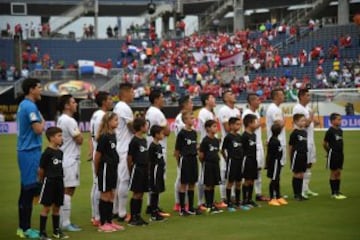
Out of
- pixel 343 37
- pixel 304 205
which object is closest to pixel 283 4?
pixel 343 37

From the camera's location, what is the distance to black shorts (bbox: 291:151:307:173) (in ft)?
48.8

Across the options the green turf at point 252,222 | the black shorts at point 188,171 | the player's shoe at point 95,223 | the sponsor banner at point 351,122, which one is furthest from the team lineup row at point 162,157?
the sponsor banner at point 351,122

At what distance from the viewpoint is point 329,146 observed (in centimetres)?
1539

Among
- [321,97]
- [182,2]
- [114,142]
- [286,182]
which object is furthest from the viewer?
[182,2]

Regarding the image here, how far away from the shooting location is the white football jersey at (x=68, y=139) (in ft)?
39.5

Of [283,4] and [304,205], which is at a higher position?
[283,4]

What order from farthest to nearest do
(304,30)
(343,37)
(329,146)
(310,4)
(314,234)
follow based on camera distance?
(310,4) < (304,30) < (343,37) < (329,146) < (314,234)

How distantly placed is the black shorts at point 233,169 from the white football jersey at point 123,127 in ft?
6.48

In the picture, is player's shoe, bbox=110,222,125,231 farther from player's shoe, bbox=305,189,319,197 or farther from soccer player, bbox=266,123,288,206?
player's shoe, bbox=305,189,319,197

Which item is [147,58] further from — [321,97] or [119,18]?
[321,97]

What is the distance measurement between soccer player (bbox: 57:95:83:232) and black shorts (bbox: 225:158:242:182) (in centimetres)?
309

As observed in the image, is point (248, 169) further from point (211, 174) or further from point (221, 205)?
point (211, 174)

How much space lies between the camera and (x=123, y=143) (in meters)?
13.1

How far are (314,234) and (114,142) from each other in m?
3.44
